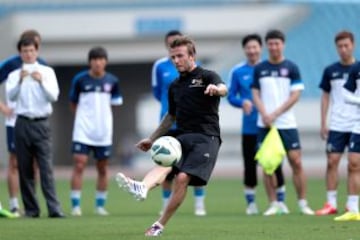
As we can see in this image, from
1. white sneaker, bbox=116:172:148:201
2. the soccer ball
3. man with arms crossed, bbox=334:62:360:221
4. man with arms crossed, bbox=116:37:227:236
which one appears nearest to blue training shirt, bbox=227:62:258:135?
man with arms crossed, bbox=334:62:360:221

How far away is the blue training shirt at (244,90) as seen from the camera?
58.6ft

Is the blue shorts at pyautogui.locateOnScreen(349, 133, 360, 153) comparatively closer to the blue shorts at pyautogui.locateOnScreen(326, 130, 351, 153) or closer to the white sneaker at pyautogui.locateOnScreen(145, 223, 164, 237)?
the blue shorts at pyautogui.locateOnScreen(326, 130, 351, 153)

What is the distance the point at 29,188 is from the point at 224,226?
3.73m

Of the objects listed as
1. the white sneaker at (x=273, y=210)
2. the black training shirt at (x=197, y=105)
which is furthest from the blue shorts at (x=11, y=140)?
the black training shirt at (x=197, y=105)

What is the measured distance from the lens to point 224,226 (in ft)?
44.5

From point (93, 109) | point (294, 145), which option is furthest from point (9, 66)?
point (294, 145)

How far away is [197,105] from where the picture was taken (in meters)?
12.3

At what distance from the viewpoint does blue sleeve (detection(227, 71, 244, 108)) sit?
1795 centimetres

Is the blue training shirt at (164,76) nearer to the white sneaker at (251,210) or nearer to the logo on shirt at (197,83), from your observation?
the white sneaker at (251,210)

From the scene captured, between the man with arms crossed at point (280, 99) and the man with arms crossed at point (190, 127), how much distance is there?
4.62 m

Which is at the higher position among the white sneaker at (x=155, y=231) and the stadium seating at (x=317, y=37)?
the stadium seating at (x=317, y=37)

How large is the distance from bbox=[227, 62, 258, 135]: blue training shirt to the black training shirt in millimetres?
5426

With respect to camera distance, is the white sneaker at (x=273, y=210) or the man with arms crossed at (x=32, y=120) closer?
the man with arms crossed at (x=32, y=120)

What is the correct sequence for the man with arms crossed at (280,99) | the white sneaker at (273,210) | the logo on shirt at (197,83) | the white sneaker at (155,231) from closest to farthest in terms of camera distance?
the white sneaker at (155,231)
the logo on shirt at (197,83)
the white sneaker at (273,210)
the man with arms crossed at (280,99)
